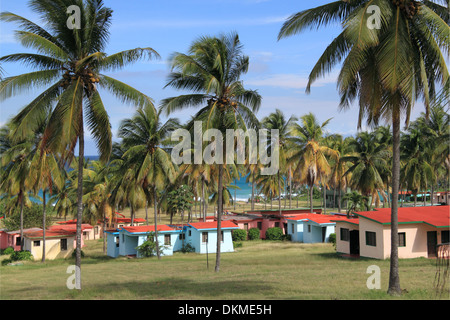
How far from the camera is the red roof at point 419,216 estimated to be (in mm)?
27422

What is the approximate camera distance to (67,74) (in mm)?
16094

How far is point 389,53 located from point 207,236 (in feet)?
94.5

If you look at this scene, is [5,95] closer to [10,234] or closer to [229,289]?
[229,289]

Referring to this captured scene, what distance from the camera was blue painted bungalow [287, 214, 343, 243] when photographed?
4138cm

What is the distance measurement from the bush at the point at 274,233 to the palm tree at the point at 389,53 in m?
32.5

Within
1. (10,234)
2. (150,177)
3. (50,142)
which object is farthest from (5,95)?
(10,234)

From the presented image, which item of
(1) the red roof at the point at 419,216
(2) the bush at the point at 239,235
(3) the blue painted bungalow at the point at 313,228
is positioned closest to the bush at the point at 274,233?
(3) the blue painted bungalow at the point at 313,228

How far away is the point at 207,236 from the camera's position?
39.1 m

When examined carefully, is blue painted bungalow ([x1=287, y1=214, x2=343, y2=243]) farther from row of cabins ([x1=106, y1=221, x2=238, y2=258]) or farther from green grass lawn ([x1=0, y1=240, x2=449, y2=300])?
green grass lawn ([x1=0, y1=240, x2=449, y2=300])

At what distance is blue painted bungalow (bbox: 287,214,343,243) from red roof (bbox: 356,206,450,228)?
33.2 feet

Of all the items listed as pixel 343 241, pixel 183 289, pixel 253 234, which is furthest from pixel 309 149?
pixel 183 289

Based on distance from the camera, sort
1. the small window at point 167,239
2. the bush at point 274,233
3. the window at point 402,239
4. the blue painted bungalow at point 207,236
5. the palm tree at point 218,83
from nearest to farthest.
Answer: the palm tree at point 218,83 → the window at point 402,239 → the blue painted bungalow at point 207,236 → the small window at point 167,239 → the bush at point 274,233

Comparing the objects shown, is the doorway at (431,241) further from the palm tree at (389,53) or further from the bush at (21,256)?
the bush at (21,256)
